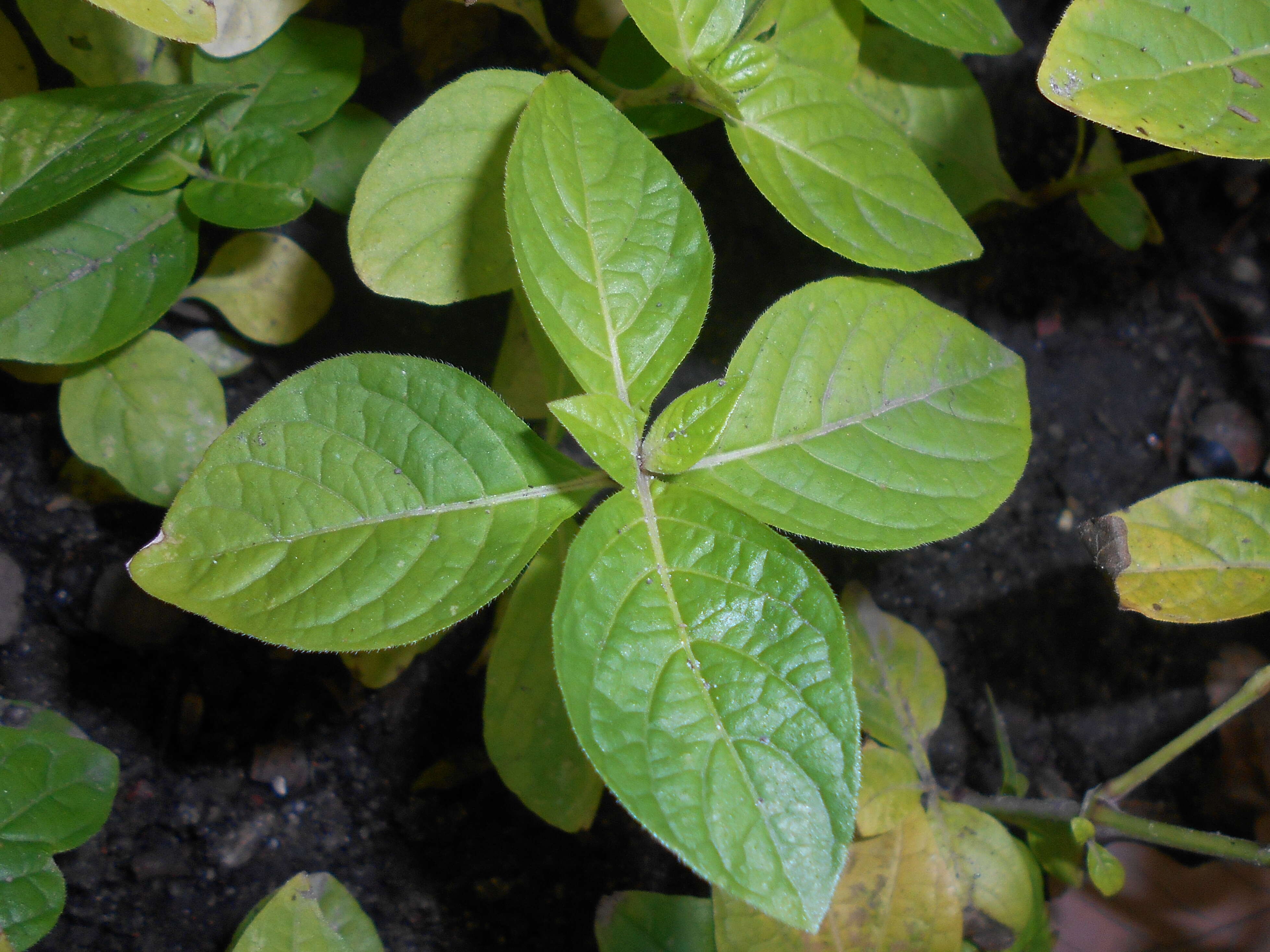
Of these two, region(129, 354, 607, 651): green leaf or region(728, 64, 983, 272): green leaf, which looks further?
region(728, 64, 983, 272): green leaf

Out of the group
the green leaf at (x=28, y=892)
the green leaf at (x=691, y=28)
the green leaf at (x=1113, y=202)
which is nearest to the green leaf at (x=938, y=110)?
the green leaf at (x=1113, y=202)

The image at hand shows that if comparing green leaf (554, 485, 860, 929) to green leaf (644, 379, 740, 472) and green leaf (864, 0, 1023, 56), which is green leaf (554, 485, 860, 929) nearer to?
green leaf (644, 379, 740, 472)

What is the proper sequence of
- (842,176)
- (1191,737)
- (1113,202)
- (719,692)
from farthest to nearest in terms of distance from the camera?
(1113,202), (1191,737), (842,176), (719,692)

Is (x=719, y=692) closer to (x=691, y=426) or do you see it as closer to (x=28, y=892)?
(x=691, y=426)

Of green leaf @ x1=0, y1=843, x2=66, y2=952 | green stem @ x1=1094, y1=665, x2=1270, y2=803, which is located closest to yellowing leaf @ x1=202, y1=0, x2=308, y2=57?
green leaf @ x1=0, y1=843, x2=66, y2=952

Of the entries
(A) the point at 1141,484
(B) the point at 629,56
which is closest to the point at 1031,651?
(A) the point at 1141,484

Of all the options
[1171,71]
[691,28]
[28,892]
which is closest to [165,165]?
[691,28]
